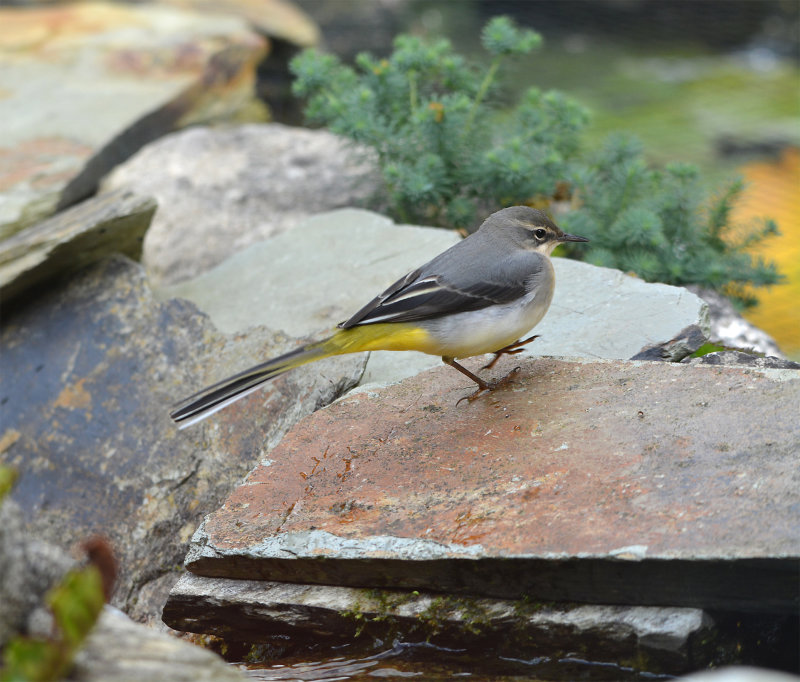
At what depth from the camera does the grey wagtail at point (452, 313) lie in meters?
3.67

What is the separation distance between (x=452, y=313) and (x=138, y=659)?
197 cm

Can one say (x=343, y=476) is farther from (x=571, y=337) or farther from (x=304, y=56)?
(x=304, y=56)

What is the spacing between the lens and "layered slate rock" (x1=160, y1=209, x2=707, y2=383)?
416 centimetres

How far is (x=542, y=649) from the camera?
304 centimetres

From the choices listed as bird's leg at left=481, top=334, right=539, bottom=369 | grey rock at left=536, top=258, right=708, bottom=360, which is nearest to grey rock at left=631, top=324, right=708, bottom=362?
grey rock at left=536, top=258, right=708, bottom=360

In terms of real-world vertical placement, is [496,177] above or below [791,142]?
above

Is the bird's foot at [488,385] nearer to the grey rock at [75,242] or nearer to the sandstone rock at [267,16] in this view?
the grey rock at [75,242]

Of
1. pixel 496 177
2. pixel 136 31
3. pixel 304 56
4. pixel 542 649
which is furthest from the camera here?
pixel 136 31

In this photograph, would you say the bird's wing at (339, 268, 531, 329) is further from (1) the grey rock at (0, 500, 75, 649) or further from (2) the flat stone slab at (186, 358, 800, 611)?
(1) the grey rock at (0, 500, 75, 649)

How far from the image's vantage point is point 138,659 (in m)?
2.18

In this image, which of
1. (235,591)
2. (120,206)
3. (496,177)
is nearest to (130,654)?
(235,591)

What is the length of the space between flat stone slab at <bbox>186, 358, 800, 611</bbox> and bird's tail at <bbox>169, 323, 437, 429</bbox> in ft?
1.14

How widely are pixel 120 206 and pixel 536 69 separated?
789 centimetres

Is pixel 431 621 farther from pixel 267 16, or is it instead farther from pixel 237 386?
pixel 267 16
